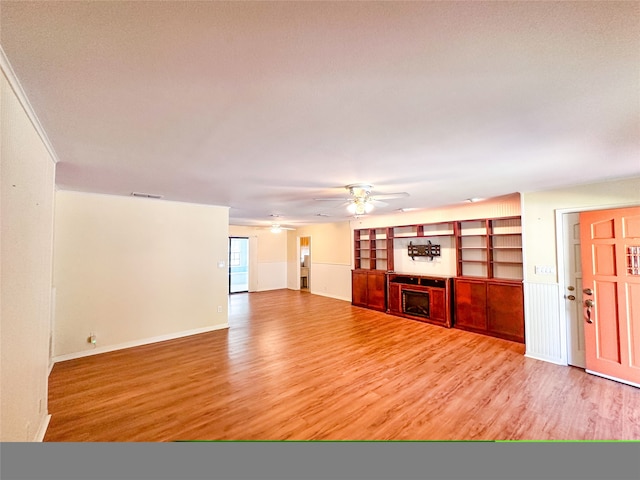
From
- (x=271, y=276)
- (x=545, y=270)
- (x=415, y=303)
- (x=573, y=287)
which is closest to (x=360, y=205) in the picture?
(x=545, y=270)

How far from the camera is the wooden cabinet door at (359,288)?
6887 mm

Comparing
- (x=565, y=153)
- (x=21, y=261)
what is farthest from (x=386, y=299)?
(x=21, y=261)

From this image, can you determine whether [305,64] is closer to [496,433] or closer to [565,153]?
[565,153]

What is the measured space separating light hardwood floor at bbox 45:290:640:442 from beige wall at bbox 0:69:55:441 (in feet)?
2.39

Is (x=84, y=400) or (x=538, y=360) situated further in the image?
(x=538, y=360)

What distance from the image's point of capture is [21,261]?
1491 mm

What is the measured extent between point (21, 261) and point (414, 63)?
7.69ft

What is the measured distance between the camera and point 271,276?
9820mm

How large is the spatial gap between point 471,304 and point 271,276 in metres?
6.80

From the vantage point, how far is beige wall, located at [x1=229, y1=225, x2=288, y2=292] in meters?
9.36

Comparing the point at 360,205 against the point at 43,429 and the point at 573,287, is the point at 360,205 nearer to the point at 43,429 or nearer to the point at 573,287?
the point at 573,287

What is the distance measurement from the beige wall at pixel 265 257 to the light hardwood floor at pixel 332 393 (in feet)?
16.1

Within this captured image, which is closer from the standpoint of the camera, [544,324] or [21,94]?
[21,94]

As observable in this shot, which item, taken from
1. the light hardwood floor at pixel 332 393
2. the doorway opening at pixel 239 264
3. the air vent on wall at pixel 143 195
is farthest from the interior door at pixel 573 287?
the doorway opening at pixel 239 264
